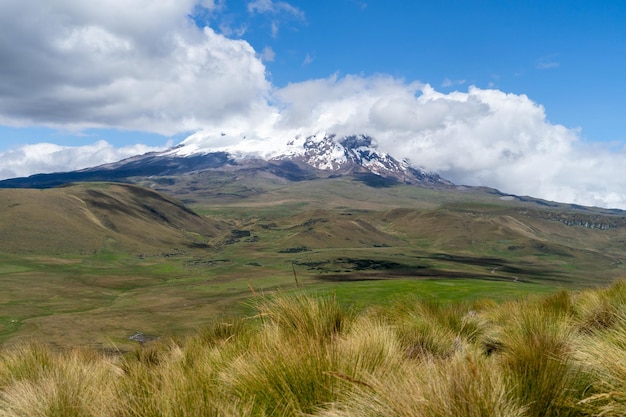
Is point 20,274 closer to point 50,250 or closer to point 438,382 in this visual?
point 50,250

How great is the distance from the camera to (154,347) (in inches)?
358

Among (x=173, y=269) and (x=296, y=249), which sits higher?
(x=296, y=249)

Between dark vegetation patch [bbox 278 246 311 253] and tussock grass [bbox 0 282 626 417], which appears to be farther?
dark vegetation patch [bbox 278 246 311 253]

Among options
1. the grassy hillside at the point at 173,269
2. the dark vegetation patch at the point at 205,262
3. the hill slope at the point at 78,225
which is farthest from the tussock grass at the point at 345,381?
the hill slope at the point at 78,225

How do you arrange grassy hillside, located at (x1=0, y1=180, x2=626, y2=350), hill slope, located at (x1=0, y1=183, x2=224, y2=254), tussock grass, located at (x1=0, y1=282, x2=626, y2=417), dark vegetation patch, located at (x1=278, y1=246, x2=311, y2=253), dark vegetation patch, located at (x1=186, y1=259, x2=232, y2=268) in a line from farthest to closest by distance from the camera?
dark vegetation patch, located at (x1=278, y1=246, x2=311, y2=253) < dark vegetation patch, located at (x1=186, y1=259, x2=232, y2=268) < hill slope, located at (x1=0, y1=183, x2=224, y2=254) < grassy hillside, located at (x1=0, y1=180, x2=626, y2=350) < tussock grass, located at (x1=0, y1=282, x2=626, y2=417)

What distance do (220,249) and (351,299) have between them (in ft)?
396

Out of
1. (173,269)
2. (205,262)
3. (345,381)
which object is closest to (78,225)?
(205,262)

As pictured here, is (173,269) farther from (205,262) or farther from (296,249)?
(296,249)

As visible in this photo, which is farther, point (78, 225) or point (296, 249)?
point (296, 249)

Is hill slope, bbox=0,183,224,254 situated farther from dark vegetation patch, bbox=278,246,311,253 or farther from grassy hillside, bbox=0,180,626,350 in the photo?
dark vegetation patch, bbox=278,246,311,253

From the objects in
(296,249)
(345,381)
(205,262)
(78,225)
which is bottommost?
(205,262)

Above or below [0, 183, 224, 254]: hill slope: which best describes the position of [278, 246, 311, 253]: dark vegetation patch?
below

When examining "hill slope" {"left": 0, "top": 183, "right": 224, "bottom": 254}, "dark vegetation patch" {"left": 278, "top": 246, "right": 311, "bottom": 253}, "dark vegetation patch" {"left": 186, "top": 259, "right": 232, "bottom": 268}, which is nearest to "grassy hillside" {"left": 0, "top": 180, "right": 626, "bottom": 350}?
"dark vegetation patch" {"left": 186, "top": 259, "right": 232, "bottom": 268}

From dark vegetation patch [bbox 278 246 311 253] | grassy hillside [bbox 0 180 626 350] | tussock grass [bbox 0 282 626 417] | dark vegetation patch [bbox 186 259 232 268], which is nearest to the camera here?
tussock grass [bbox 0 282 626 417]
